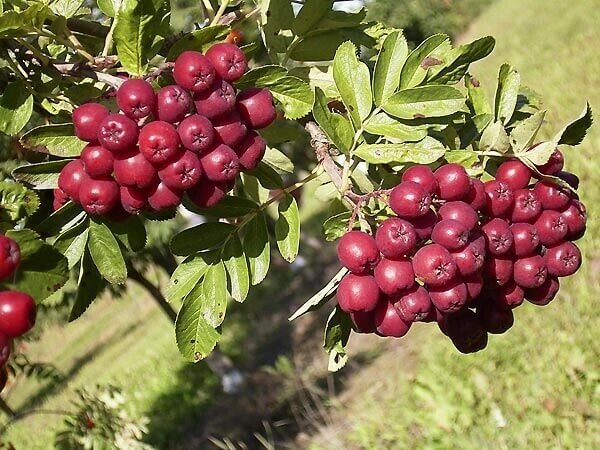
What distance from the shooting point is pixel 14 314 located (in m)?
0.90

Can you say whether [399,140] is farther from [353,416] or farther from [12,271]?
[353,416]

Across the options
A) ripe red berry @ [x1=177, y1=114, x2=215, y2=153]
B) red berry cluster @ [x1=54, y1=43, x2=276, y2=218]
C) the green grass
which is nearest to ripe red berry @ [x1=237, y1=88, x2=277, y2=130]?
red berry cluster @ [x1=54, y1=43, x2=276, y2=218]

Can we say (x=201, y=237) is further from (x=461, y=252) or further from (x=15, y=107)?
(x=461, y=252)

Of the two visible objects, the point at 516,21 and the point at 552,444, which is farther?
the point at 516,21

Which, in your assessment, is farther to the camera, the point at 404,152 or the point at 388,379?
the point at 388,379

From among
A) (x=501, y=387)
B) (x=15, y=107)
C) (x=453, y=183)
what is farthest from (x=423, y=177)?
(x=501, y=387)

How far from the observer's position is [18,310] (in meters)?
0.90

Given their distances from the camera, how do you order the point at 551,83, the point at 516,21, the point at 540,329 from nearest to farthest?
the point at 540,329
the point at 551,83
the point at 516,21

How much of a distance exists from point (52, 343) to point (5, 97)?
63.8ft

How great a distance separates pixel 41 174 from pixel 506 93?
37.8 inches

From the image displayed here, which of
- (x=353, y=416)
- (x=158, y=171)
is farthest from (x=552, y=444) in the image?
(x=158, y=171)

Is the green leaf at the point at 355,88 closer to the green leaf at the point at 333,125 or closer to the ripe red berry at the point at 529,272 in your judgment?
the green leaf at the point at 333,125

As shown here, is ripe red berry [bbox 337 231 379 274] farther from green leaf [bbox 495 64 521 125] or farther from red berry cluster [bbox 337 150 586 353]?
green leaf [bbox 495 64 521 125]

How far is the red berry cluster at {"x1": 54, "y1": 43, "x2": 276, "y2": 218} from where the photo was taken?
111 cm
